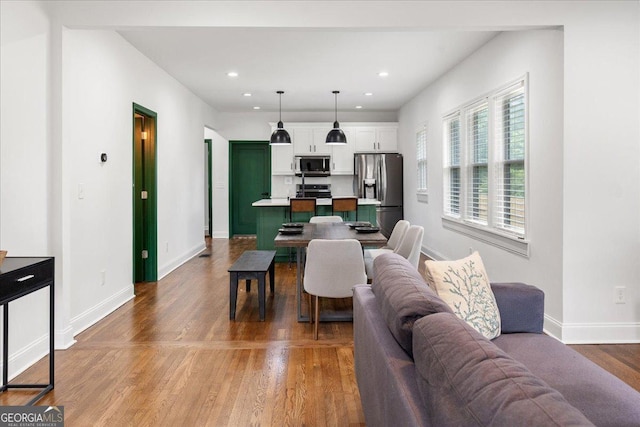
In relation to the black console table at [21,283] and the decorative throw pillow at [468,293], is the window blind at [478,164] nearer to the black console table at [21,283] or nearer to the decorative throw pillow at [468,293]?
the decorative throw pillow at [468,293]

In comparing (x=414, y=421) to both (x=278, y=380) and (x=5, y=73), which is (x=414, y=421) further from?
(x=5, y=73)

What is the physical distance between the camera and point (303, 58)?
210 inches

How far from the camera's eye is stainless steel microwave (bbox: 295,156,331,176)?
891 centimetres

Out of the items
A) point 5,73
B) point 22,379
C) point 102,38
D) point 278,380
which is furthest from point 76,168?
point 278,380

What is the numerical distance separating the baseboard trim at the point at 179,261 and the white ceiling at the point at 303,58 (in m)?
2.57

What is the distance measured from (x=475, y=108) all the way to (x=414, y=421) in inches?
182

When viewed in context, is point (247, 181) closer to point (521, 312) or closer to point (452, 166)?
point (452, 166)

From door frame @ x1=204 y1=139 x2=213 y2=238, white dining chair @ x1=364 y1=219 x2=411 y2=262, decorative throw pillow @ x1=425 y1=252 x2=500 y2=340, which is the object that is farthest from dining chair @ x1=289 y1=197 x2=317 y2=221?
decorative throw pillow @ x1=425 y1=252 x2=500 y2=340

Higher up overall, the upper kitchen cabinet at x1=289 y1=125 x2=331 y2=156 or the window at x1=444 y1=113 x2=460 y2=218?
the upper kitchen cabinet at x1=289 y1=125 x2=331 y2=156

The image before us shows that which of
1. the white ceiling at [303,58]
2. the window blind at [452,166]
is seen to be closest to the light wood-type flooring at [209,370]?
the white ceiling at [303,58]

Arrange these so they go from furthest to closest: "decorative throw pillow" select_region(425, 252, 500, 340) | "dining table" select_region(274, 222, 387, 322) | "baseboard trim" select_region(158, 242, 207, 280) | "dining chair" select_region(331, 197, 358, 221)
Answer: "dining chair" select_region(331, 197, 358, 221)
"baseboard trim" select_region(158, 242, 207, 280)
"dining table" select_region(274, 222, 387, 322)
"decorative throw pillow" select_region(425, 252, 500, 340)

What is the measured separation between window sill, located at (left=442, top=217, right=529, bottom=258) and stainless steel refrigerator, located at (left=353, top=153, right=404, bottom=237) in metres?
2.49

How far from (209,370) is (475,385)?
2297mm

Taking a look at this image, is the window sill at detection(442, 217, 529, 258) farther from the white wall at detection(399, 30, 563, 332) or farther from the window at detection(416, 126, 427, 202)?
the window at detection(416, 126, 427, 202)
